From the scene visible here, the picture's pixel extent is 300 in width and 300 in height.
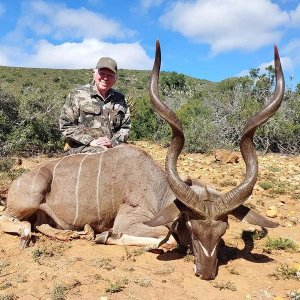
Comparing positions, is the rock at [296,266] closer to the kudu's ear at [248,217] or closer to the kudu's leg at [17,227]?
the kudu's ear at [248,217]

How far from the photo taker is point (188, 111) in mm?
13211

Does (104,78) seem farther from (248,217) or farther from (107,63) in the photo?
(248,217)

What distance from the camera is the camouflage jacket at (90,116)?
5.64 metres

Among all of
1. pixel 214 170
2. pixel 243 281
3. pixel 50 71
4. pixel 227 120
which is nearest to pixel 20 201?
pixel 243 281

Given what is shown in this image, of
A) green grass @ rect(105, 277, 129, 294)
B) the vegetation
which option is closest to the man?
green grass @ rect(105, 277, 129, 294)

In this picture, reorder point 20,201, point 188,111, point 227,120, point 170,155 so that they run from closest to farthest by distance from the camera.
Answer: point 170,155 < point 20,201 < point 227,120 < point 188,111

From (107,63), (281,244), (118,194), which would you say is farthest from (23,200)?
(281,244)

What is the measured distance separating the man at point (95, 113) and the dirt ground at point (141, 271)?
59.3 inches

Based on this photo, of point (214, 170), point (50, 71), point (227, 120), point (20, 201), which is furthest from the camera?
point (50, 71)

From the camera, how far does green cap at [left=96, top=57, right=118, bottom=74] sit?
558 centimetres

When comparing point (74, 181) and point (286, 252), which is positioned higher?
point (74, 181)

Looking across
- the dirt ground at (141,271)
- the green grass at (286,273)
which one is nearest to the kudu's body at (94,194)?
the dirt ground at (141,271)

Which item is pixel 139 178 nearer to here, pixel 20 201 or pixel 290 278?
pixel 20 201

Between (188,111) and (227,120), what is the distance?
150 centimetres
